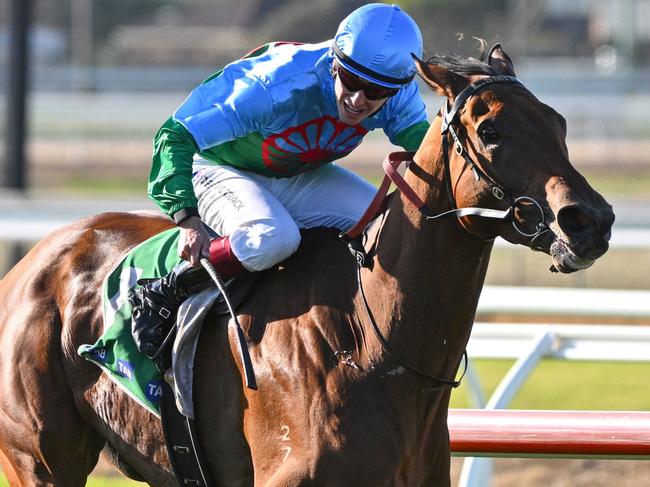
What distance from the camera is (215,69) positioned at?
1073 inches

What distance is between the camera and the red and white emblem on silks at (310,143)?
362cm

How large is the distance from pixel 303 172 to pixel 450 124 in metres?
0.81

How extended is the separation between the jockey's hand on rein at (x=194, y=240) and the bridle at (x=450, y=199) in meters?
0.40

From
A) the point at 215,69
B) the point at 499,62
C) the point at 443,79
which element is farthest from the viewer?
the point at 215,69

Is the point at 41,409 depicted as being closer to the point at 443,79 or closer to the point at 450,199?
the point at 450,199

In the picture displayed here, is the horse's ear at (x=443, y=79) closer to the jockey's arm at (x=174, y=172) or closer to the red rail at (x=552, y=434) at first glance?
the jockey's arm at (x=174, y=172)

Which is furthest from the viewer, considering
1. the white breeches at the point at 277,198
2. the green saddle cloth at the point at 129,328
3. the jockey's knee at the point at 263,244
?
the green saddle cloth at the point at 129,328

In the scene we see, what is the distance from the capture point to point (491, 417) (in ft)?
13.0

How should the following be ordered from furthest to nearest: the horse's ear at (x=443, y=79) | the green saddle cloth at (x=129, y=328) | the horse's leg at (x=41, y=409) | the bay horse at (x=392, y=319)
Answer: the horse's leg at (x=41, y=409), the green saddle cloth at (x=129, y=328), the horse's ear at (x=443, y=79), the bay horse at (x=392, y=319)

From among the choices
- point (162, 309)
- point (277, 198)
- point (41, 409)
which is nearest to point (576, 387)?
point (277, 198)

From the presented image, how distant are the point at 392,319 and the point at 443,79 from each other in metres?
0.64

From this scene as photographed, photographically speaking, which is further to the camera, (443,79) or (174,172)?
(174,172)

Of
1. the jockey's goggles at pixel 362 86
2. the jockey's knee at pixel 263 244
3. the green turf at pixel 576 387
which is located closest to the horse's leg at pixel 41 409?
the jockey's knee at pixel 263 244

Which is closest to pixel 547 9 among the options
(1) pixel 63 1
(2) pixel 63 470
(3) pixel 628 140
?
(3) pixel 628 140
